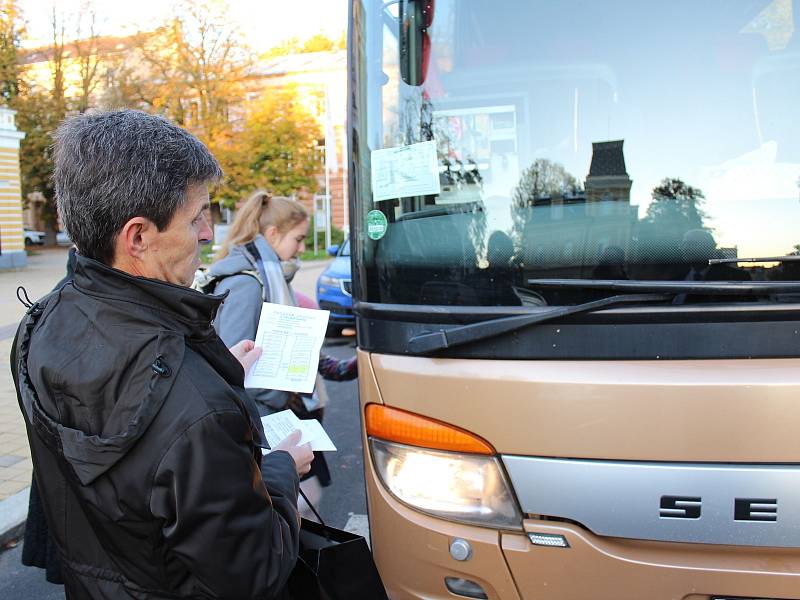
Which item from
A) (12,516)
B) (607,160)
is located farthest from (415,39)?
(12,516)

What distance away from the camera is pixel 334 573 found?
62.6 inches

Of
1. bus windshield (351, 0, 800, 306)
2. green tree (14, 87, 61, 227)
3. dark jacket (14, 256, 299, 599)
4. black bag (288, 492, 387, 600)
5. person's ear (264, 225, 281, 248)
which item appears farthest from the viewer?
green tree (14, 87, 61, 227)

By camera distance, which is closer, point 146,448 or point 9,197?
point 146,448

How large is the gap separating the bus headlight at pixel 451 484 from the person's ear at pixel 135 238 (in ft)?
3.19

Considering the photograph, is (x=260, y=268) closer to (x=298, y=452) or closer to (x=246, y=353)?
(x=246, y=353)

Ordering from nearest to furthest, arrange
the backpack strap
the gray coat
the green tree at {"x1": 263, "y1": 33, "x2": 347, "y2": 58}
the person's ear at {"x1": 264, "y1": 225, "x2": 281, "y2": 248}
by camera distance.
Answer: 1. the gray coat
2. the backpack strap
3. the person's ear at {"x1": 264, "y1": 225, "x2": 281, "y2": 248}
4. the green tree at {"x1": 263, "y1": 33, "x2": 347, "y2": 58}

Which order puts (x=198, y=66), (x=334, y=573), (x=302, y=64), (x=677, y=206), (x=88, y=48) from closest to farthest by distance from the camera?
(x=334, y=573) → (x=677, y=206) → (x=198, y=66) → (x=88, y=48) → (x=302, y=64)

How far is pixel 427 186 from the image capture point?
2.05 metres

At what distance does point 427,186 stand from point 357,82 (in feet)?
1.46

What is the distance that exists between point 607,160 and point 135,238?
134cm

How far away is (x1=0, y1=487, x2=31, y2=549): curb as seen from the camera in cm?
362

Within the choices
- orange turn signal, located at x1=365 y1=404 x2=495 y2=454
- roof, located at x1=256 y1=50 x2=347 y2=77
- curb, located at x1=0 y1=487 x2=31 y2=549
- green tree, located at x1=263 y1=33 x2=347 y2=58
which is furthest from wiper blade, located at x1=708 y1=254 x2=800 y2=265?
green tree, located at x1=263 y1=33 x2=347 y2=58

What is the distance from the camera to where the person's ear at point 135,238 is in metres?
1.28

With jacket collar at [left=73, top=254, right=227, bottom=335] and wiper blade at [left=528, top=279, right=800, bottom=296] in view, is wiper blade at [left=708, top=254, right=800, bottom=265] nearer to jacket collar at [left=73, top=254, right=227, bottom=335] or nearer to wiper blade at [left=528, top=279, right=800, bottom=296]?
wiper blade at [left=528, top=279, right=800, bottom=296]
